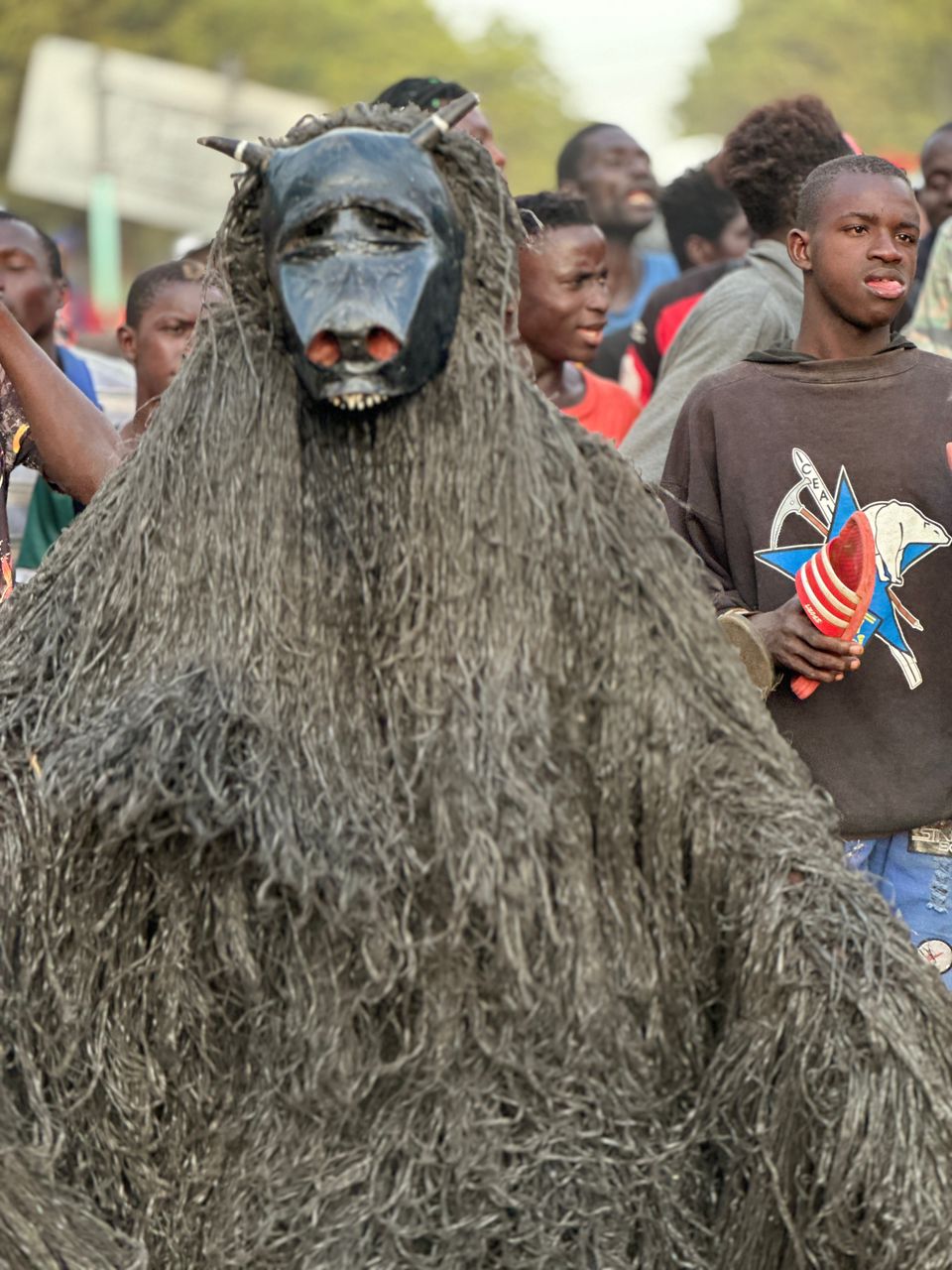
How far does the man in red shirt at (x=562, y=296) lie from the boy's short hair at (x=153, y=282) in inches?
33.4

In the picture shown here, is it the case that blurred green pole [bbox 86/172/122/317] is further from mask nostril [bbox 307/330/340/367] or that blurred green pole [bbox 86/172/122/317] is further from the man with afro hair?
mask nostril [bbox 307/330/340/367]

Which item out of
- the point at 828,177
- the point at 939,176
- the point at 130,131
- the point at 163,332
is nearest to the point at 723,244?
the point at 939,176

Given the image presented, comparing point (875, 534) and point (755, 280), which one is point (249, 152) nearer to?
point (875, 534)

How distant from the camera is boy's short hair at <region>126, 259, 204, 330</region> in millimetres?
5141

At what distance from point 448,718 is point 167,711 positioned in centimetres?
35

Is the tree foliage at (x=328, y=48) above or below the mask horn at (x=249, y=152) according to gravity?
above

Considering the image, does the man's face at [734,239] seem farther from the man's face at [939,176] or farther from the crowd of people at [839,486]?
the crowd of people at [839,486]

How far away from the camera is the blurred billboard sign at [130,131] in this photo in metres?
16.1

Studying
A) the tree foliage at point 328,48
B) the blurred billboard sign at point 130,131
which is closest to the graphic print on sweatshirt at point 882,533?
the blurred billboard sign at point 130,131

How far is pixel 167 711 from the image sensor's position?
249cm

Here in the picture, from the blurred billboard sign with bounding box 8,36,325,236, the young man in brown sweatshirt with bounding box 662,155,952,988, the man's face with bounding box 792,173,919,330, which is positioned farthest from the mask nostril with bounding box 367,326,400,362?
the blurred billboard sign with bounding box 8,36,325,236

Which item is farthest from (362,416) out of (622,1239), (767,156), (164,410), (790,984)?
(767,156)

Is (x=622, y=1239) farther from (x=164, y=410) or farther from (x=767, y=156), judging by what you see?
(x=767, y=156)

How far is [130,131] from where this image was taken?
18.0m
